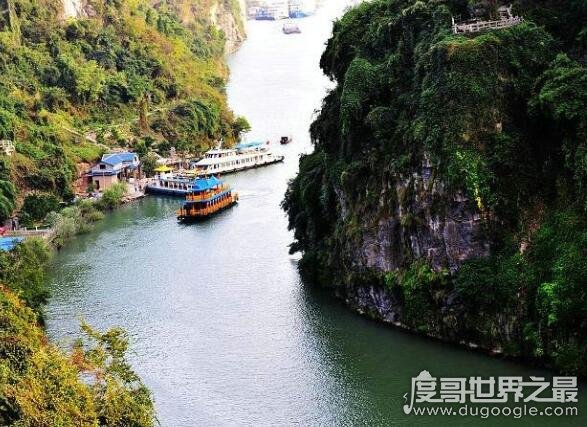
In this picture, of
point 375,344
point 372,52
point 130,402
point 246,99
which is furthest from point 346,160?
point 246,99

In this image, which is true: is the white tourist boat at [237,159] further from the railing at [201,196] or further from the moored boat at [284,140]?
the railing at [201,196]

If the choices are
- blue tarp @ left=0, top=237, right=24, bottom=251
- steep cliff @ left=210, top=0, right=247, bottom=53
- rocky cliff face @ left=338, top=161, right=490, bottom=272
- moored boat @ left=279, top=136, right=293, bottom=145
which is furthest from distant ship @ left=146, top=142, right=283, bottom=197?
steep cliff @ left=210, top=0, right=247, bottom=53

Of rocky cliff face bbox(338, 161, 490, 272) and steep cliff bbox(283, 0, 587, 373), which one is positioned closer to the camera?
steep cliff bbox(283, 0, 587, 373)

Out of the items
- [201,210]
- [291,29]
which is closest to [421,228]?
[201,210]

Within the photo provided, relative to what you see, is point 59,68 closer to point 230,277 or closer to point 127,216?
point 127,216

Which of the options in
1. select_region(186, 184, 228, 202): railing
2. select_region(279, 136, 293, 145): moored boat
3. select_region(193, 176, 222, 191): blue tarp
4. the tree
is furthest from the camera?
the tree

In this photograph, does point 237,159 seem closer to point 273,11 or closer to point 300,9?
point 273,11

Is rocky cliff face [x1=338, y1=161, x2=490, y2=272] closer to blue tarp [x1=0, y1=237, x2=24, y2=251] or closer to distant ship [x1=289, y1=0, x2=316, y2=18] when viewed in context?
blue tarp [x1=0, y1=237, x2=24, y2=251]
